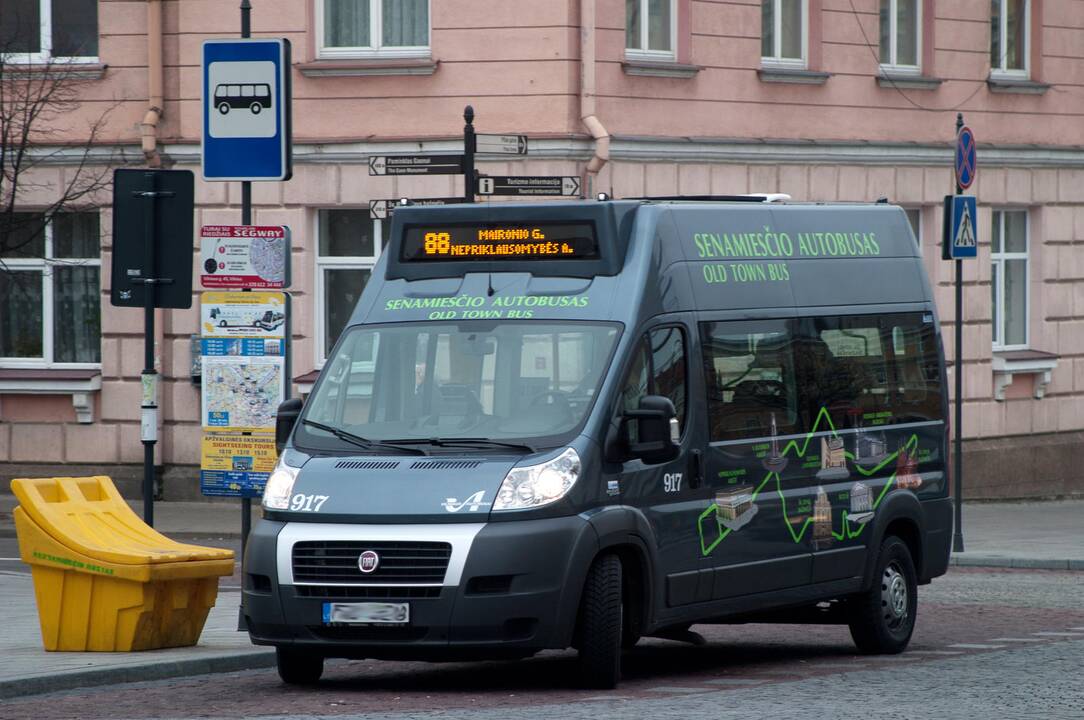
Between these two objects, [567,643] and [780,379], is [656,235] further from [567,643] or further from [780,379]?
[567,643]

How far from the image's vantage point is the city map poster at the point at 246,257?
41.8ft

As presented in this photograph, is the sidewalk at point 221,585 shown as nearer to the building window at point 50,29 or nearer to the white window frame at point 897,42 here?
the building window at point 50,29

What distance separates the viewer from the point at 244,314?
1273 centimetres

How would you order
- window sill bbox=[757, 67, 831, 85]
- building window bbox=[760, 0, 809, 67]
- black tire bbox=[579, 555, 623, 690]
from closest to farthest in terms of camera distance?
black tire bbox=[579, 555, 623, 690], window sill bbox=[757, 67, 831, 85], building window bbox=[760, 0, 809, 67]

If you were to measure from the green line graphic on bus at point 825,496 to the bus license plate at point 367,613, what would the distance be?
1.91 metres

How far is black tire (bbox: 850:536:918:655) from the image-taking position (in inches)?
497

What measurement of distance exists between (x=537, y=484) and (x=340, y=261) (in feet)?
44.0

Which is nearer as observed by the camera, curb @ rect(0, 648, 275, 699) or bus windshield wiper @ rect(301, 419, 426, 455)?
curb @ rect(0, 648, 275, 699)

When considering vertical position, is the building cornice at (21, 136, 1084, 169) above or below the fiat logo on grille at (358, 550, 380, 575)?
above

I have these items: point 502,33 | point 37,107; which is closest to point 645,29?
point 502,33

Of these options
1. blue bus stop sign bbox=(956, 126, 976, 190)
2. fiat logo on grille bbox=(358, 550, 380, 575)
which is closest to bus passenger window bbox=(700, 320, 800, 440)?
fiat logo on grille bbox=(358, 550, 380, 575)

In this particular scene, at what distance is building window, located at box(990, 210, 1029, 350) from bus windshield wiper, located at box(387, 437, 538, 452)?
17.5m

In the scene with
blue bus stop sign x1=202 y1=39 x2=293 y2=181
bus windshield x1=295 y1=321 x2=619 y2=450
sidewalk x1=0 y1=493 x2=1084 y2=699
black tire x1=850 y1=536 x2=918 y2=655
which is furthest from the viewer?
blue bus stop sign x1=202 y1=39 x2=293 y2=181

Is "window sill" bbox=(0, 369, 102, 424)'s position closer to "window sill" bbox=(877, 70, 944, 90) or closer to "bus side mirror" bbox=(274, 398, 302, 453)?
"window sill" bbox=(877, 70, 944, 90)
